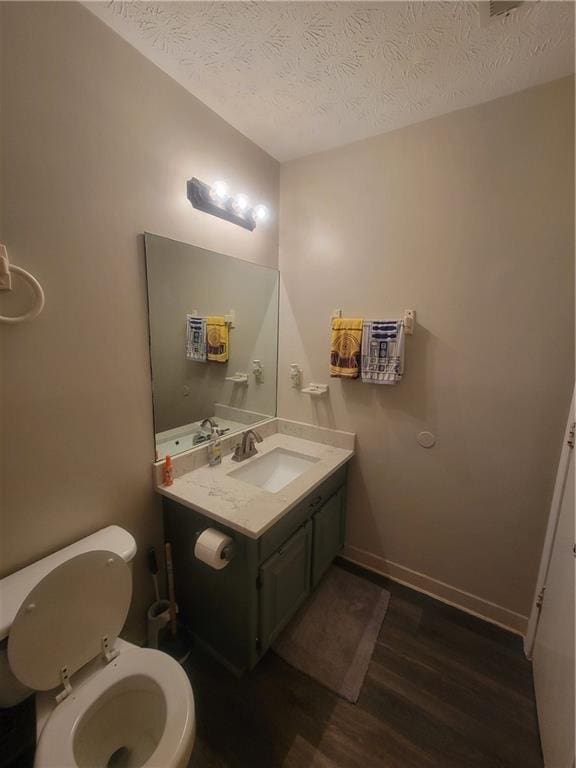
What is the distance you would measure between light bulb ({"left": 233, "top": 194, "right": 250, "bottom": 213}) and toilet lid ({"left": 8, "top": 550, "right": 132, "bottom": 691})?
68.5 inches

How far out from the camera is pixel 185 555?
1.47m

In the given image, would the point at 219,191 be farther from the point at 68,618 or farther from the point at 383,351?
the point at 68,618

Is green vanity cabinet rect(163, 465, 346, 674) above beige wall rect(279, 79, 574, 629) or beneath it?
beneath

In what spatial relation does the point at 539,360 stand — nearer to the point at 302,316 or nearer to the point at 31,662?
the point at 302,316

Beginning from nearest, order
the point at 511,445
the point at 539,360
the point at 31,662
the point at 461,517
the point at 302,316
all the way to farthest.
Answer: the point at 31,662, the point at 539,360, the point at 511,445, the point at 461,517, the point at 302,316

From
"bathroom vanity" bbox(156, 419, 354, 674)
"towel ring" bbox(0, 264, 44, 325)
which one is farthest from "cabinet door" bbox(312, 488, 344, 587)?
"towel ring" bbox(0, 264, 44, 325)

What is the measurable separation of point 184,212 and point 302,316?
3.01 ft

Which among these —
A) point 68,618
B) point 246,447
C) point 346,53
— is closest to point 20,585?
point 68,618

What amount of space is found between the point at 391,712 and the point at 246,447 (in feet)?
4.42

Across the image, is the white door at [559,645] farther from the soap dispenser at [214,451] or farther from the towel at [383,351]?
the soap dispenser at [214,451]

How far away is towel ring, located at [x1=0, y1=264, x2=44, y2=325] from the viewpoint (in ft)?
3.01

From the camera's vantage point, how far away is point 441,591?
1.80 meters

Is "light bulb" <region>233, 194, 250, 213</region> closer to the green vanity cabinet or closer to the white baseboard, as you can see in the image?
the green vanity cabinet

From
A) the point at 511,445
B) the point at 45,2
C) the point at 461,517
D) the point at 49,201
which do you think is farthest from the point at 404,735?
the point at 45,2
